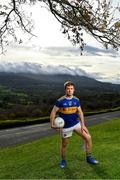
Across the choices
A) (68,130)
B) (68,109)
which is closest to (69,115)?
Answer: (68,109)

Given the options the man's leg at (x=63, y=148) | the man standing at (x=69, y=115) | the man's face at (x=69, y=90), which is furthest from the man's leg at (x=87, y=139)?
the man's face at (x=69, y=90)

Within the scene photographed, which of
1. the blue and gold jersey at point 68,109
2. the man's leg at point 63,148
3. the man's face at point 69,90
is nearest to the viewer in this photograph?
the man's face at point 69,90

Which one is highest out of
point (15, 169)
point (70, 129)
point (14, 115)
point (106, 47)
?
point (106, 47)

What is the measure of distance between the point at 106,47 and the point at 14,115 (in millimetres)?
45001

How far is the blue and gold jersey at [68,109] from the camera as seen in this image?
468 inches

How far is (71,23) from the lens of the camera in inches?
750

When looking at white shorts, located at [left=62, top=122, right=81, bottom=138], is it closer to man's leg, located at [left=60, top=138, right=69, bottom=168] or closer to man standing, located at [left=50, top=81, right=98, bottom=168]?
man standing, located at [left=50, top=81, right=98, bottom=168]

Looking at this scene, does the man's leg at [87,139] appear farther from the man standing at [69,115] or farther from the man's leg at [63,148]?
the man's leg at [63,148]

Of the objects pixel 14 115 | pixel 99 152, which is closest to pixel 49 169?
pixel 99 152

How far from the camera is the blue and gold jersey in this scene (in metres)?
11.9

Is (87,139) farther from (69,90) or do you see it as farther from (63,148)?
(69,90)

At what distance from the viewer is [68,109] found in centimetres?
1191

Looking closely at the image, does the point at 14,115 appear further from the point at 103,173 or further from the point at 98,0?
the point at 103,173

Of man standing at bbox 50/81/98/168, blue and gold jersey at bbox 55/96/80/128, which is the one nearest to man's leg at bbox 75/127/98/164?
man standing at bbox 50/81/98/168
